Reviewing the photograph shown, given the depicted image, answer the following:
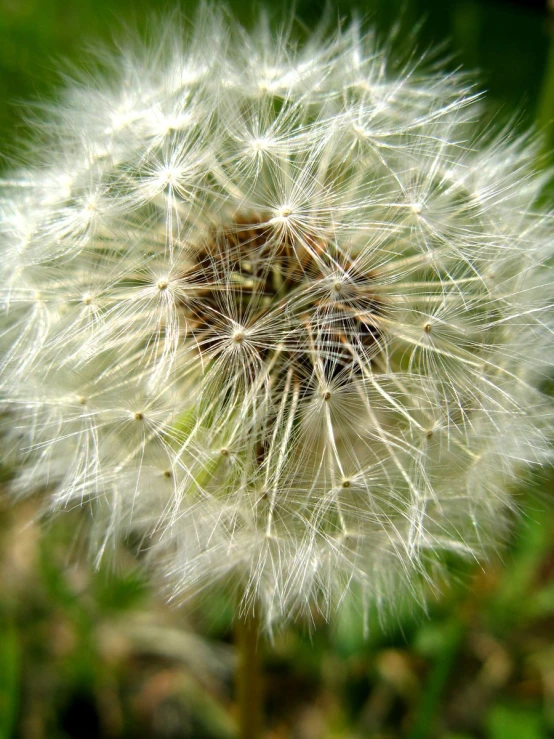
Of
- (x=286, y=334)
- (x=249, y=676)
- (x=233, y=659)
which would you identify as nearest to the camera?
(x=286, y=334)

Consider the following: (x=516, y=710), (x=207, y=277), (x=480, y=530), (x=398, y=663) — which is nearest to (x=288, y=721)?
(x=398, y=663)

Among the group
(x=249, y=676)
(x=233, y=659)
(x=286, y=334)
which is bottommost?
(x=233, y=659)

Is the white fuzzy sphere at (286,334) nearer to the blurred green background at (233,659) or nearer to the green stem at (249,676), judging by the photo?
the green stem at (249,676)

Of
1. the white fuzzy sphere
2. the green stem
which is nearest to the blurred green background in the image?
the green stem

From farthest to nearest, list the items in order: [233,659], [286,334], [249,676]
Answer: [233,659] < [249,676] < [286,334]

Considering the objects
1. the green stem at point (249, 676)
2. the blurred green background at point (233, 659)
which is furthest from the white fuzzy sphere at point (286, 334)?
the blurred green background at point (233, 659)

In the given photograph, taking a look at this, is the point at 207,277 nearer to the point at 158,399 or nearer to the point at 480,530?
the point at 158,399

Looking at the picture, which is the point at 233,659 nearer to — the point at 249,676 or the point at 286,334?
the point at 249,676

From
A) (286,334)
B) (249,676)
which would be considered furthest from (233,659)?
(286,334)
